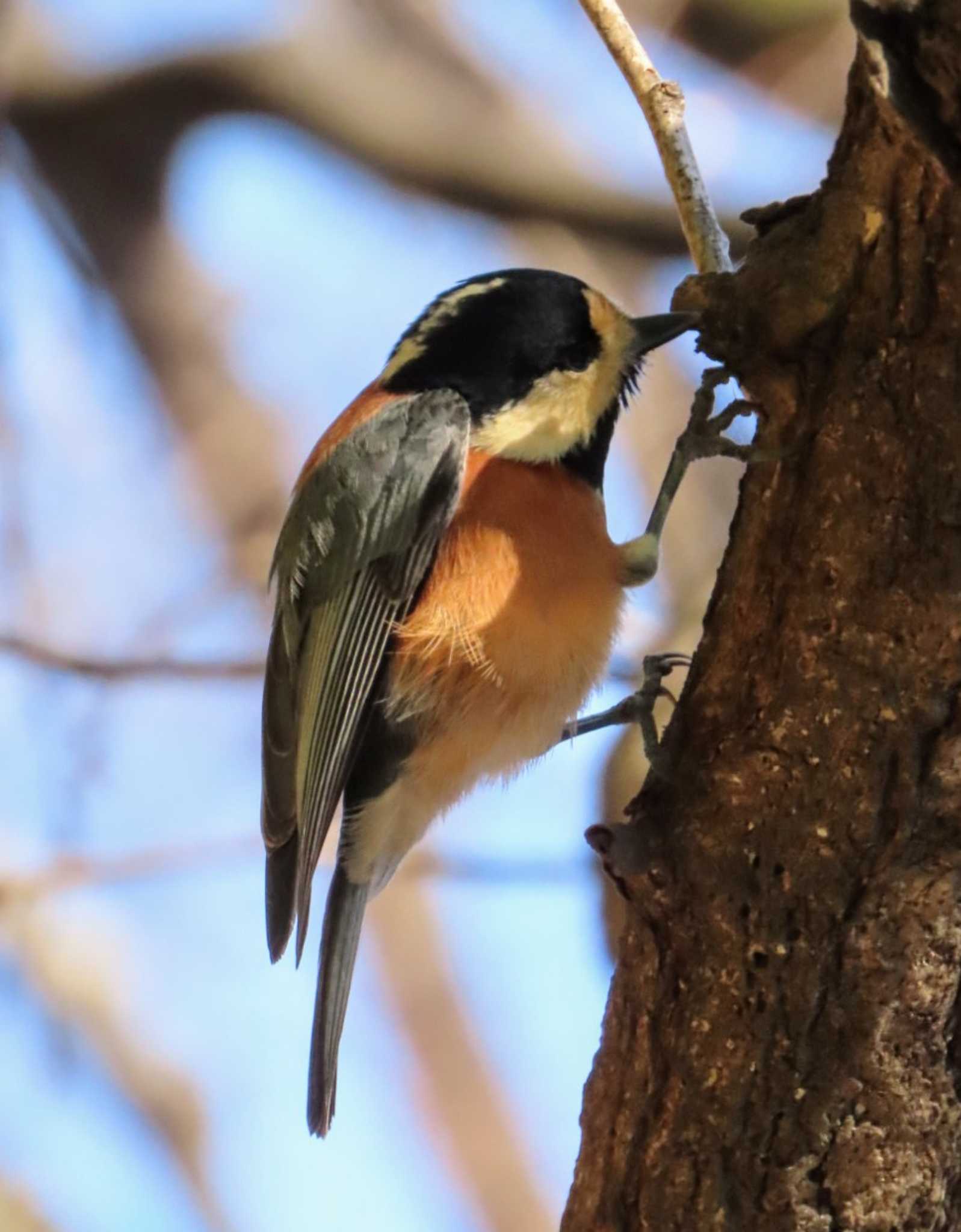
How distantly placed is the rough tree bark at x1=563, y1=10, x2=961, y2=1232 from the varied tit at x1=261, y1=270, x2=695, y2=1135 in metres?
0.76

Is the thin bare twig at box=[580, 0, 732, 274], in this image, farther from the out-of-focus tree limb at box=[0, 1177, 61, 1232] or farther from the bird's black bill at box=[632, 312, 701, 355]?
the out-of-focus tree limb at box=[0, 1177, 61, 1232]

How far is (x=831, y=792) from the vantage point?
1.79 meters

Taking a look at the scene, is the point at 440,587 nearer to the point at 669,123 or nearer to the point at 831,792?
the point at 669,123

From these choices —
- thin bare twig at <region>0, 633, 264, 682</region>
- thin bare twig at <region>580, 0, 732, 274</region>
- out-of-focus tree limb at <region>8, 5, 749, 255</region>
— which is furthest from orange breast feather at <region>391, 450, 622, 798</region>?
out-of-focus tree limb at <region>8, 5, 749, 255</region>

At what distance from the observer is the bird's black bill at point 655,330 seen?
9.10 ft

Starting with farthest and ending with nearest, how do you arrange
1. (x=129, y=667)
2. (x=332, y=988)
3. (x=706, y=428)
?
(x=129, y=667) < (x=332, y=988) < (x=706, y=428)

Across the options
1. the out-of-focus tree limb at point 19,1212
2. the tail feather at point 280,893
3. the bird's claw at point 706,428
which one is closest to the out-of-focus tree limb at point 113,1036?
the out-of-focus tree limb at point 19,1212

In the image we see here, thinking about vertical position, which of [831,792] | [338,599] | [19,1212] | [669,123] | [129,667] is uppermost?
[669,123]

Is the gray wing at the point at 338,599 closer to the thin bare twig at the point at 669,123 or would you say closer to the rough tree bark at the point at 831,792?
the thin bare twig at the point at 669,123

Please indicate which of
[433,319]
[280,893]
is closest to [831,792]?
[280,893]

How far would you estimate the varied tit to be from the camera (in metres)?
2.62

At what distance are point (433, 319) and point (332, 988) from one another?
1280mm

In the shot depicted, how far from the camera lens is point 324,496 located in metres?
2.92

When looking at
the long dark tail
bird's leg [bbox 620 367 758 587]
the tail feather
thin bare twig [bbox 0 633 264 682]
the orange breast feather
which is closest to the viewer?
bird's leg [bbox 620 367 758 587]
